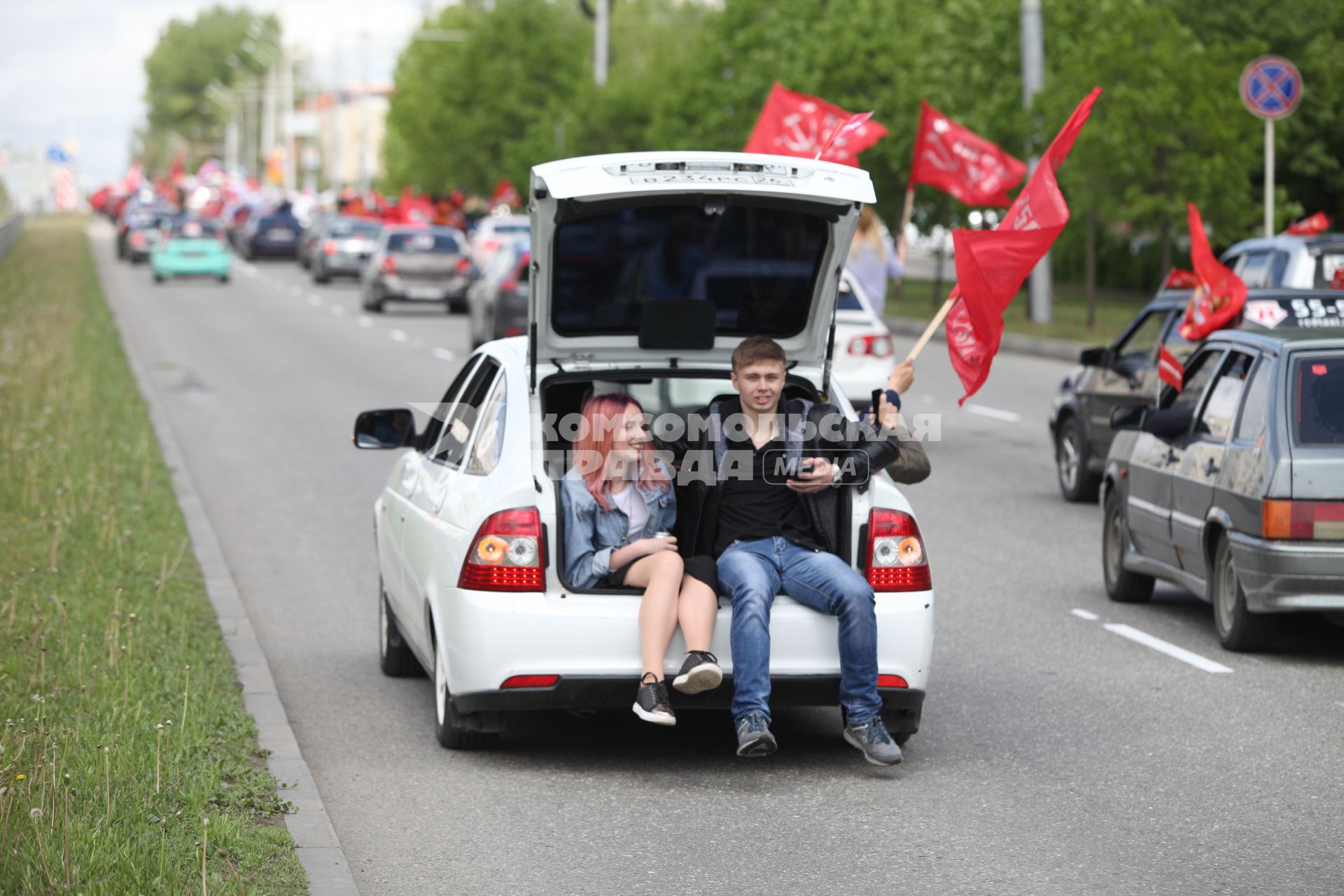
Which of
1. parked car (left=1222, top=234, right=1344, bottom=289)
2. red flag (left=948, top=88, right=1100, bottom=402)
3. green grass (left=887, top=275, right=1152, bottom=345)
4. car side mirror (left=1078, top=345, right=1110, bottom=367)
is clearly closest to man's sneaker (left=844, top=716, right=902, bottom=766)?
red flag (left=948, top=88, right=1100, bottom=402)

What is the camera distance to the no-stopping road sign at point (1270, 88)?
71.2ft

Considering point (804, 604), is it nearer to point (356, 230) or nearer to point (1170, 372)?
point (1170, 372)

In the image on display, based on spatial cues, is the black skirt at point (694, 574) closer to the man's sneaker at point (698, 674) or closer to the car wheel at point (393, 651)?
the man's sneaker at point (698, 674)

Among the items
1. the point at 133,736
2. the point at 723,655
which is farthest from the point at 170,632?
the point at 723,655

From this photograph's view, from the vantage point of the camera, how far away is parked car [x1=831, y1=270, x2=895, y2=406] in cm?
1823

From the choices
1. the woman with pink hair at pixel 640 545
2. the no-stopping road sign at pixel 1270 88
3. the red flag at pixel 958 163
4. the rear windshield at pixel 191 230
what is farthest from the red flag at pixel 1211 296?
the rear windshield at pixel 191 230

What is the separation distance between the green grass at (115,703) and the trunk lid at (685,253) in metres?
1.81

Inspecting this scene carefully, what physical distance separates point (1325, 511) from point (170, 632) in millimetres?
4763

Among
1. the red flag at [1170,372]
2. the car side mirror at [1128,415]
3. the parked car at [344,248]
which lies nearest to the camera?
the car side mirror at [1128,415]

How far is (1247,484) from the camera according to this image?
9.17 meters

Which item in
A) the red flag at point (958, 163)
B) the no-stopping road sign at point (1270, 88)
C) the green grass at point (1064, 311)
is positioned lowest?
the green grass at point (1064, 311)

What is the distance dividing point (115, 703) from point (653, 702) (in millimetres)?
1899

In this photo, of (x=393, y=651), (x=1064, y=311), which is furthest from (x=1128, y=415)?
(x=1064, y=311)

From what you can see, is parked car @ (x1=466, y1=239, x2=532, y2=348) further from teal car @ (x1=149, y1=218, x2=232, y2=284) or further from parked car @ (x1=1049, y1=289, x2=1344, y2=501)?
teal car @ (x1=149, y1=218, x2=232, y2=284)
